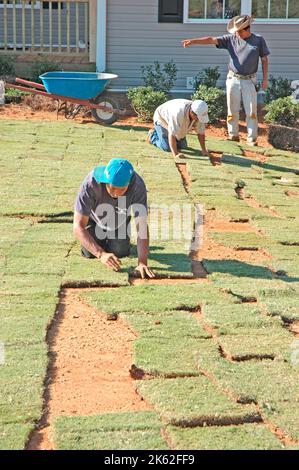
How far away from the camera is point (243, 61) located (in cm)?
1245

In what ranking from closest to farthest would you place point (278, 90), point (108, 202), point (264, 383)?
point (264, 383), point (108, 202), point (278, 90)

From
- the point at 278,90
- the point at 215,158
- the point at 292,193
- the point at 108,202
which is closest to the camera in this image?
the point at 108,202

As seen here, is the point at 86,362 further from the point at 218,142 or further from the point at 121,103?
the point at 121,103

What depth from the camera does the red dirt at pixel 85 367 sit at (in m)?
4.82

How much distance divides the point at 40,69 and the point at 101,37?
1275 mm

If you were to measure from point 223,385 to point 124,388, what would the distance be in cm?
59

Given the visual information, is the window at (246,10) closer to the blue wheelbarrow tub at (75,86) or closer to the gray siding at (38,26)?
the blue wheelbarrow tub at (75,86)

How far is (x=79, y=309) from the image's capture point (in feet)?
20.7

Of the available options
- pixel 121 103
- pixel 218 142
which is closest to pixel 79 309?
pixel 218 142

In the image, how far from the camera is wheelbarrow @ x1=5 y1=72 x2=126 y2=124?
513 inches

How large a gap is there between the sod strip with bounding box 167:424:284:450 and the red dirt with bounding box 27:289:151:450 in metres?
0.39

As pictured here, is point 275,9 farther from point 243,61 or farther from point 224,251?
point 224,251

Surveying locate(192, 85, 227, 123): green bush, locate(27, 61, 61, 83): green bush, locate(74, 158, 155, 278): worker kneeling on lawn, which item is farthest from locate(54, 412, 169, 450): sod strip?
locate(27, 61, 61, 83): green bush

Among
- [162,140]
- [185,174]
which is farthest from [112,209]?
[162,140]
